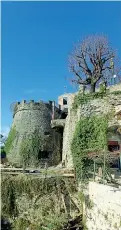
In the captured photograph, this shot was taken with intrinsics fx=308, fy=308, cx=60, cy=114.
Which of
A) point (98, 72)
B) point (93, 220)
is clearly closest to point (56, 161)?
point (98, 72)

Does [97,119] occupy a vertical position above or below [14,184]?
above

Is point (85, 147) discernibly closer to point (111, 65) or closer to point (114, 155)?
point (114, 155)

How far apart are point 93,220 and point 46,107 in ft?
43.4

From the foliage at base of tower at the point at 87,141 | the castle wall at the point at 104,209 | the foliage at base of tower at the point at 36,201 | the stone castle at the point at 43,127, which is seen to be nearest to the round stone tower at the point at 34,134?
the stone castle at the point at 43,127

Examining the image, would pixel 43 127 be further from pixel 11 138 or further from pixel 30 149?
pixel 11 138

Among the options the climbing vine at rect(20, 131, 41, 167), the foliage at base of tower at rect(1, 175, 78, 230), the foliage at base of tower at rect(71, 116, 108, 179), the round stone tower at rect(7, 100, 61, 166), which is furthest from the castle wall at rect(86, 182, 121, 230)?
the round stone tower at rect(7, 100, 61, 166)

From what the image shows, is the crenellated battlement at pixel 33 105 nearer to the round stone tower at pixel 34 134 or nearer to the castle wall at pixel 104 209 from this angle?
the round stone tower at pixel 34 134

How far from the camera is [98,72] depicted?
21.4 metres

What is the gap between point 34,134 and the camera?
2303 centimetres

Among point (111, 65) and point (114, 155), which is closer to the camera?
point (114, 155)

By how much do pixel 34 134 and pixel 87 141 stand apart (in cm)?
771

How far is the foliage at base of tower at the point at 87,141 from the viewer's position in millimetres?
15344

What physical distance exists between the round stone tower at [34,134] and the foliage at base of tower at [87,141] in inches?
274

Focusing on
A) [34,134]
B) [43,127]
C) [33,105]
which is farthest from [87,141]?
[33,105]
